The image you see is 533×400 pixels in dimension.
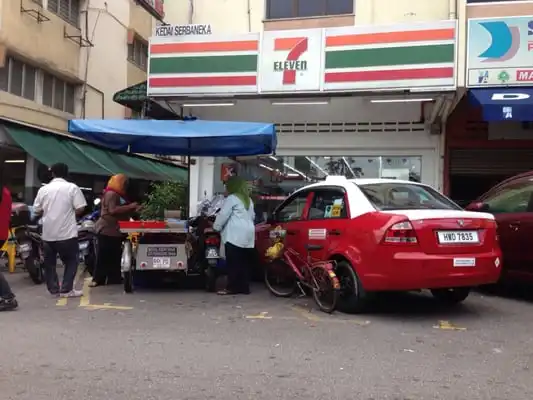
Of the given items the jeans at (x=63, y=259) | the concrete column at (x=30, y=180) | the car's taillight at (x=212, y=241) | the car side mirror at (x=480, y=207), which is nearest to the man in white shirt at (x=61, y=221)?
the jeans at (x=63, y=259)

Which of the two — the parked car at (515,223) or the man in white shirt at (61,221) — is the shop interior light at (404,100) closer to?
the parked car at (515,223)

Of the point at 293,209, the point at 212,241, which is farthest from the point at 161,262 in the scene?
the point at 293,209

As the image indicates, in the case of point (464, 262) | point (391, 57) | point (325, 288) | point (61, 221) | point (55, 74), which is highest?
point (55, 74)

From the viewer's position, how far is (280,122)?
12.6 m

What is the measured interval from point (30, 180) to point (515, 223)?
36.9 feet

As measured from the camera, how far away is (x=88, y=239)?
379 inches

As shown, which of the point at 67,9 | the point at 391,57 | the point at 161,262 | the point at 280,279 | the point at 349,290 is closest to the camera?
the point at 349,290

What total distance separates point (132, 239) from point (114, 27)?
41.0 ft

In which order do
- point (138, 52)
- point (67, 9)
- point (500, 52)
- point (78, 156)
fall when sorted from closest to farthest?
point (500, 52), point (78, 156), point (67, 9), point (138, 52)

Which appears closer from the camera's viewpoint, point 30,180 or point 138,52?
point 30,180

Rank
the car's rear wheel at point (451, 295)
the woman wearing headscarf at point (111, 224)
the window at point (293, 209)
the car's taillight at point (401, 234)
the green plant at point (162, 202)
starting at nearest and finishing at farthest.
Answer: the car's taillight at point (401, 234) → the car's rear wheel at point (451, 295) → the window at point (293, 209) → the woman wearing headscarf at point (111, 224) → the green plant at point (162, 202)

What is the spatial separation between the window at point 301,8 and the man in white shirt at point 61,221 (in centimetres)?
692

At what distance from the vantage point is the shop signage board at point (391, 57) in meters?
10.1

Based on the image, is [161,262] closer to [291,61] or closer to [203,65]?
[203,65]
